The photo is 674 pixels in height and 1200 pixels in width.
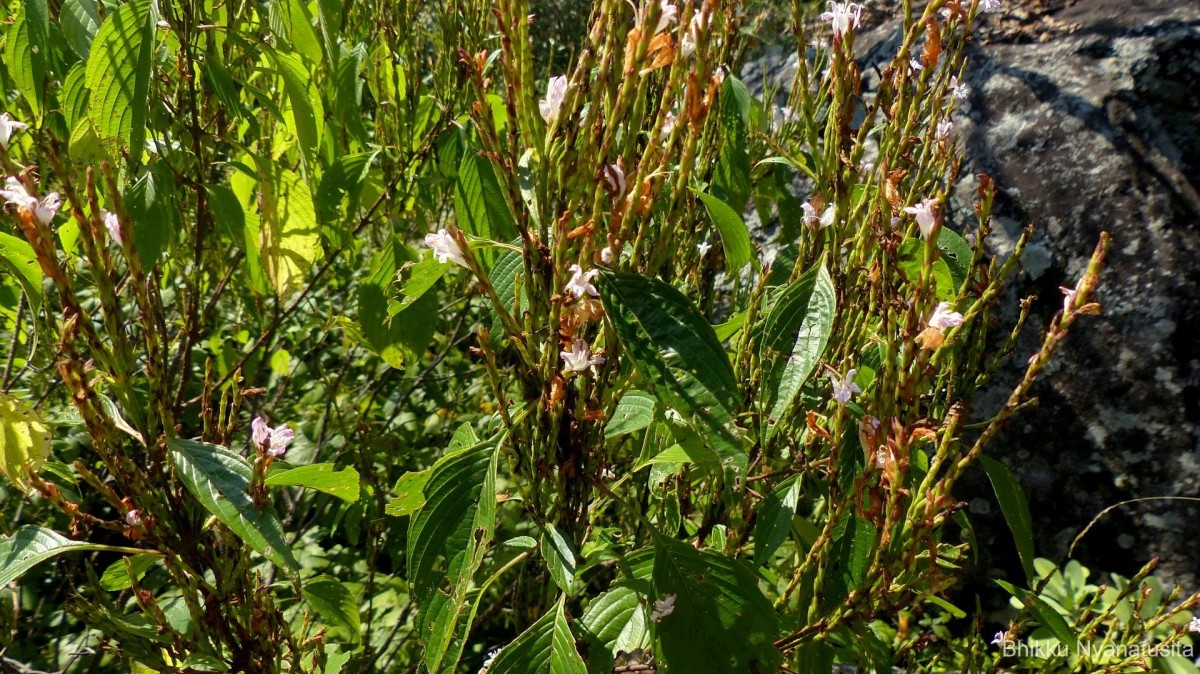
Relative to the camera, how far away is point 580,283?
30.4 inches

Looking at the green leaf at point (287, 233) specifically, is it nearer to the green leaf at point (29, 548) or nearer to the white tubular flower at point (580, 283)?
the green leaf at point (29, 548)

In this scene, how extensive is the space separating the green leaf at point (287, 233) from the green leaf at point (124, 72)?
30 cm

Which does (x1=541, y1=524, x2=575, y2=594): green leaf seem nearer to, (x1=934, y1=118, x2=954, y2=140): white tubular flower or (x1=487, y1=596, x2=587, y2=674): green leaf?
(x1=487, y1=596, x2=587, y2=674): green leaf

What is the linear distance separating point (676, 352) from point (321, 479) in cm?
44

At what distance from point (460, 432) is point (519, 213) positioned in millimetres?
431

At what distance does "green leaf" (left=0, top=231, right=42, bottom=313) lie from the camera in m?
0.92

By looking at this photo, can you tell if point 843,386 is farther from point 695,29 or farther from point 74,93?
point 74,93

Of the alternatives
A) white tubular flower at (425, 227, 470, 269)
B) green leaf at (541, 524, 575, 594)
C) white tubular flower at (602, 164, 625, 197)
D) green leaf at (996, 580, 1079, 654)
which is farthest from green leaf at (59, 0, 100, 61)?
green leaf at (996, 580, 1079, 654)

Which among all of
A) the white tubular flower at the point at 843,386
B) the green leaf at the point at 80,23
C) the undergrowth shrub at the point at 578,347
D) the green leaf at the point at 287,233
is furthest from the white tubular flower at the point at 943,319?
the green leaf at the point at 80,23

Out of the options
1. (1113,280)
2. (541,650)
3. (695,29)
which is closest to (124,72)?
(695,29)

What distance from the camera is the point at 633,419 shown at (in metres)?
1.10

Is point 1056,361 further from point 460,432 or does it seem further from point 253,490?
point 253,490

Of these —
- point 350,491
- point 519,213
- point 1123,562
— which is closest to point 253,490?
point 350,491

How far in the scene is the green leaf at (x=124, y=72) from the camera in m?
1.05
